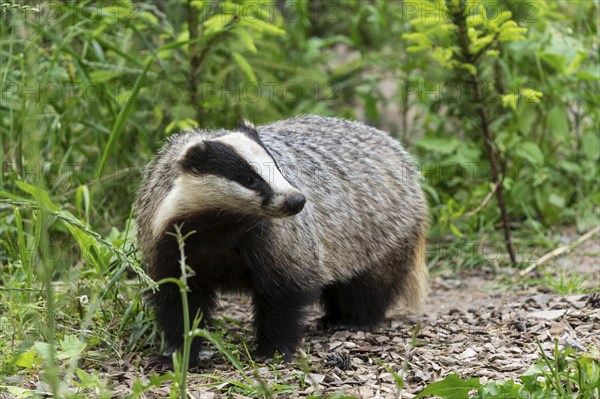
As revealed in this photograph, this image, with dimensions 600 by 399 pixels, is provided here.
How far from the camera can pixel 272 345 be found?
4336 millimetres

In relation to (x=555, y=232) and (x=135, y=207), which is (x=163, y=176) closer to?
(x=135, y=207)

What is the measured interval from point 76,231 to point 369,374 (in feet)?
5.46

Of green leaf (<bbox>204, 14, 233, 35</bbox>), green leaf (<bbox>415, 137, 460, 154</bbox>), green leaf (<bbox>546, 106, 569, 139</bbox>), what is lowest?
green leaf (<bbox>415, 137, 460, 154</bbox>)

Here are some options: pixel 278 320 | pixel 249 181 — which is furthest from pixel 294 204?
pixel 278 320

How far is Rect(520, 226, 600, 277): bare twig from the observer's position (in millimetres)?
5867

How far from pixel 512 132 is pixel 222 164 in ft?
11.4

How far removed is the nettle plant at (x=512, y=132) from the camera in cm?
602

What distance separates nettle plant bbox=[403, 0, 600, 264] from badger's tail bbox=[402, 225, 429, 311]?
0.81 meters

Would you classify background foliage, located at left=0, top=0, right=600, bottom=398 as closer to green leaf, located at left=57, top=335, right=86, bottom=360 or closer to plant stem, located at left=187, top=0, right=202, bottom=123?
plant stem, located at left=187, top=0, right=202, bottom=123

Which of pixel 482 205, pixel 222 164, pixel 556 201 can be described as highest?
pixel 222 164

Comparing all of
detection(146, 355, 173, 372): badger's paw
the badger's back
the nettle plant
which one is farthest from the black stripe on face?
the nettle plant

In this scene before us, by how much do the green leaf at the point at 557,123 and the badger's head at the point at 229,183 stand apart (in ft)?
11.1

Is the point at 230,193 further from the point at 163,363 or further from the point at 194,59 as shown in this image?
the point at 194,59

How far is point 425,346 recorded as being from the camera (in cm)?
436
